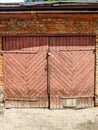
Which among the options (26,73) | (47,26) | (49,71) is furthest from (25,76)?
(47,26)

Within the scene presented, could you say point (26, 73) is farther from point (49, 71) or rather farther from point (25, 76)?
point (49, 71)

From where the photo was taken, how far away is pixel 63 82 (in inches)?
358

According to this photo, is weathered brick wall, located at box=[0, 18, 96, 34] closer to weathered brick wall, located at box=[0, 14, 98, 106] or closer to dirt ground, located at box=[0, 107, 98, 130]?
weathered brick wall, located at box=[0, 14, 98, 106]

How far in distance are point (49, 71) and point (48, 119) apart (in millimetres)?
1609

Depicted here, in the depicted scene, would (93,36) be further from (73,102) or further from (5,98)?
(5,98)

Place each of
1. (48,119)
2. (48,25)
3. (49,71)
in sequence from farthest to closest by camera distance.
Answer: (49,71), (48,25), (48,119)

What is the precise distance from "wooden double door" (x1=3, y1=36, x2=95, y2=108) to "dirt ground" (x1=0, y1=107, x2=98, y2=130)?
1.05 feet

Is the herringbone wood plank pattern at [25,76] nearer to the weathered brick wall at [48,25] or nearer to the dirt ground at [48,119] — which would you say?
the dirt ground at [48,119]

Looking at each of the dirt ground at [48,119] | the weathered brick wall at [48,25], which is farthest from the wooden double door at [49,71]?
the dirt ground at [48,119]

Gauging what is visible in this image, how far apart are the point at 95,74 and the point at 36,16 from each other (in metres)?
2.74

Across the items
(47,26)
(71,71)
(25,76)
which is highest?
(47,26)

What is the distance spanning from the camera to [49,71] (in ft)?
29.6

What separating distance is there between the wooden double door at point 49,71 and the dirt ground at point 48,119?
0.32 m

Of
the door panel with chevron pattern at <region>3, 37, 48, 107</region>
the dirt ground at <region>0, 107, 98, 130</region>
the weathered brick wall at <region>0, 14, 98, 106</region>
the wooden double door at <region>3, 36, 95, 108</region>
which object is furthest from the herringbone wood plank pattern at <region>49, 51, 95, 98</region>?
the weathered brick wall at <region>0, 14, 98, 106</region>
